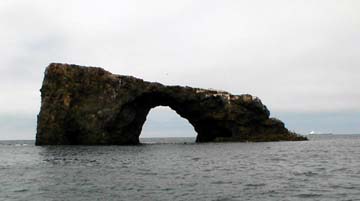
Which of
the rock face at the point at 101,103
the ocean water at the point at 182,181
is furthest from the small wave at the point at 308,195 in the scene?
the rock face at the point at 101,103

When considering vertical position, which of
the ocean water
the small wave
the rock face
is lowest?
the small wave

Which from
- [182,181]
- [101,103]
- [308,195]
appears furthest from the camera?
[101,103]

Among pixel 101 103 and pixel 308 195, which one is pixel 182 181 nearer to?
pixel 308 195

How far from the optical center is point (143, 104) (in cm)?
9162

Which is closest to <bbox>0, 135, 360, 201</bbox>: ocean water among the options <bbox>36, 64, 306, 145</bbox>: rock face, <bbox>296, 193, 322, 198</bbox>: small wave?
<bbox>296, 193, 322, 198</bbox>: small wave

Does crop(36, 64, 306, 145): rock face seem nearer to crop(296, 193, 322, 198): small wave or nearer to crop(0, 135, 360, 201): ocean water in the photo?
crop(0, 135, 360, 201): ocean water

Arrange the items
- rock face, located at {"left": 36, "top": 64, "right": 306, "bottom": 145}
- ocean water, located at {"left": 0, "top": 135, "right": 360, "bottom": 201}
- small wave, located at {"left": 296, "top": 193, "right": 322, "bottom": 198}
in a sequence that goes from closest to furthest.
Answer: small wave, located at {"left": 296, "top": 193, "right": 322, "bottom": 198}
ocean water, located at {"left": 0, "top": 135, "right": 360, "bottom": 201}
rock face, located at {"left": 36, "top": 64, "right": 306, "bottom": 145}

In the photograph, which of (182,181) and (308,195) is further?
(182,181)

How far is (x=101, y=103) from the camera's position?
8400cm

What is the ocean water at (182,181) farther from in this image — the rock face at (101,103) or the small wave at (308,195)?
the rock face at (101,103)

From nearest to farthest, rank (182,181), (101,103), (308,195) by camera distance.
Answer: (308,195), (182,181), (101,103)

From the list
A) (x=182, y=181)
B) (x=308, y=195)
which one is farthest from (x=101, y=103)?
(x=308, y=195)

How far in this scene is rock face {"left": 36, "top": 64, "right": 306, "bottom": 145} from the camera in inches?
3250

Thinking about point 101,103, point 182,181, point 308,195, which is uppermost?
point 101,103
